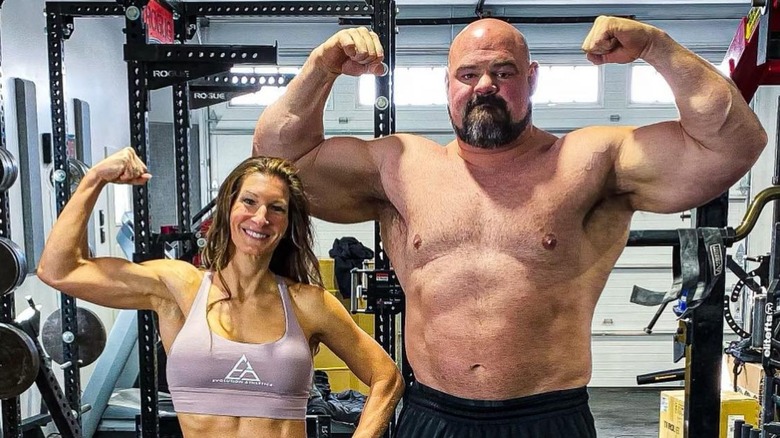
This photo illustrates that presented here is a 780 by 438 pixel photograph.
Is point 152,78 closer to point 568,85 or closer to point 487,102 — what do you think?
point 487,102

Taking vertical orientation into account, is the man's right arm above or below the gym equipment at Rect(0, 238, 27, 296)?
above

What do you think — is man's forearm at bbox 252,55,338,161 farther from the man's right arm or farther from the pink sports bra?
the pink sports bra

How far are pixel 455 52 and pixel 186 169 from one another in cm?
226

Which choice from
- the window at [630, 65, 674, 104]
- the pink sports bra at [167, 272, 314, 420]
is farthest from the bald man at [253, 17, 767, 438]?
the window at [630, 65, 674, 104]

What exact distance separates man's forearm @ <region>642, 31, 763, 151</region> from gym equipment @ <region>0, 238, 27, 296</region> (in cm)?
242

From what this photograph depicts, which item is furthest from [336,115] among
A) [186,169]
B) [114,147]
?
[186,169]

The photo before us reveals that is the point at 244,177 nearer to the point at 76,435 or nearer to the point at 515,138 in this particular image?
the point at 515,138

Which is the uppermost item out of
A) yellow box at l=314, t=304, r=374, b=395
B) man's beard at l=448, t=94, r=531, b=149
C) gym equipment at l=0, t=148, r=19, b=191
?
man's beard at l=448, t=94, r=531, b=149

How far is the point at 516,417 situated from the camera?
1.51 meters

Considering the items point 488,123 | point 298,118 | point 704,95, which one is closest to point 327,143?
point 298,118

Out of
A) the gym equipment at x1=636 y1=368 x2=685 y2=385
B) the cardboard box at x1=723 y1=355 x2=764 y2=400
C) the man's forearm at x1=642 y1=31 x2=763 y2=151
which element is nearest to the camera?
the man's forearm at x1=642 y1=31 x2=763 y2=151

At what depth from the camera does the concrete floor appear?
5.41 meters

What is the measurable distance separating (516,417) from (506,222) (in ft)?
1.40

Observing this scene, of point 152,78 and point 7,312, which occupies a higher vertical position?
point 152,78
